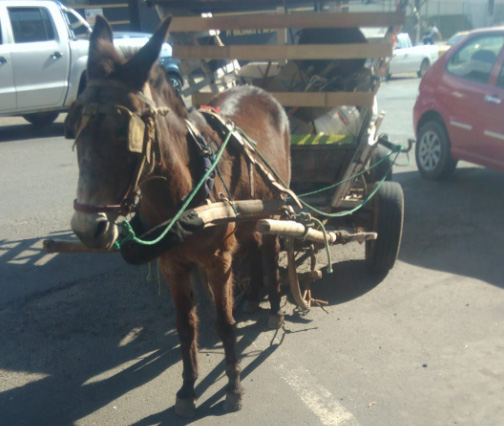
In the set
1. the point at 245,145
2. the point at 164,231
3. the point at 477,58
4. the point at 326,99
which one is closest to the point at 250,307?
the point at 245,145

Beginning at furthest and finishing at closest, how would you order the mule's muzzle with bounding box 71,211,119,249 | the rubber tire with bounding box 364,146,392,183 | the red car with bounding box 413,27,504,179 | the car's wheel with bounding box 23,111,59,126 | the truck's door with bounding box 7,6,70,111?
1. the car's wheel with bounding box 23,111,59,126
2. the truck's door with bounding box 7,6,70,111
3. the red car with bounding box 413,27,504,179
4. the rubber tire with bounding box 364,146,392,183
5. the mule's muzzle with bounding box 71,211,119,249

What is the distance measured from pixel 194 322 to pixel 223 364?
1.96ft

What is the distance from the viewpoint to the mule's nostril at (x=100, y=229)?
8.33ft

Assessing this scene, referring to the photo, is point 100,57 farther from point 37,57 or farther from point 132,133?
point 37,57

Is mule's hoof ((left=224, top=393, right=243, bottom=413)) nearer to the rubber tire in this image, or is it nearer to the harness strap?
the harness strap

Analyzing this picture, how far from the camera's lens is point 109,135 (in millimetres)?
2574

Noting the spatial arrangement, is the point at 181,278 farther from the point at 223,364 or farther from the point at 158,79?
the point at 158,79

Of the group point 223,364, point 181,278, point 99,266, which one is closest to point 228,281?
point 181,278

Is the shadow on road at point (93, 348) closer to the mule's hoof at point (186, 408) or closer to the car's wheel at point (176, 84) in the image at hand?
the mule's hoof at point (186, 408)

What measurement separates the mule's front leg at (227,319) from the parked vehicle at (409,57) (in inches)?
806

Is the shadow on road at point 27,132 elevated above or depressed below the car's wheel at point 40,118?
below

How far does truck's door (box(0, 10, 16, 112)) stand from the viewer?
10.8 m

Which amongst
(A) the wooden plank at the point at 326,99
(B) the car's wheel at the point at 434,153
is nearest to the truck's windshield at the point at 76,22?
(B) the car's wheel at the point at 434,153

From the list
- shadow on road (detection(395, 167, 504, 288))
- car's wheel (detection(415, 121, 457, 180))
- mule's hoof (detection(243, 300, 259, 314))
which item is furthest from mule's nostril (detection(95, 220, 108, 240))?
car's wheel (detection(415, 121, 457, 180))
